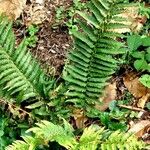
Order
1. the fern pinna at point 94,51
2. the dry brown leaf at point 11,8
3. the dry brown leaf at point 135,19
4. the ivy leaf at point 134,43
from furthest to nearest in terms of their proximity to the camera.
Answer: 1. the dry brown leaf at point 11,8
2. the dry brown leaf at point 135,19
3. the ivy leaf at point 134,43
4. the fern pinna at point 94,51

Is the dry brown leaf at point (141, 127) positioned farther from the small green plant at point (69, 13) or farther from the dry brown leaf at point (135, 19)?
the small green plant at point (69, 13)

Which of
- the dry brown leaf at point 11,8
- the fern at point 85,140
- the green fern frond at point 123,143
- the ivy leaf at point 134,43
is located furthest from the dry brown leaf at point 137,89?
the dry brown leaf at point 11,8

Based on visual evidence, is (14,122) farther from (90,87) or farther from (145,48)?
(145,48)

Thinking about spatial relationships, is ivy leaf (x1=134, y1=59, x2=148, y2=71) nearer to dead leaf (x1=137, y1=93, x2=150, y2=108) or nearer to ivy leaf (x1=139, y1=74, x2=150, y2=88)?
ivy leaf (x1=139, y1=74, x2=150, y2=88)

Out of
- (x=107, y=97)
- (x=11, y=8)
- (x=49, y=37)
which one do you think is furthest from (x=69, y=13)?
(x=107, y=97)

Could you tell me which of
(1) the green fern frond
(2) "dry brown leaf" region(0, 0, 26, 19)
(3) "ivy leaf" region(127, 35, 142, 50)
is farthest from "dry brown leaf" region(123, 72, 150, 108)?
(2) "dry brown leaf" region(0, 0, 26, 19)

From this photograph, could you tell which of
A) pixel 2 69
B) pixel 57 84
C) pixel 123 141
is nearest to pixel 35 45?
pixel 57 84

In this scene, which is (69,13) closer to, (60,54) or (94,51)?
(60,54)
